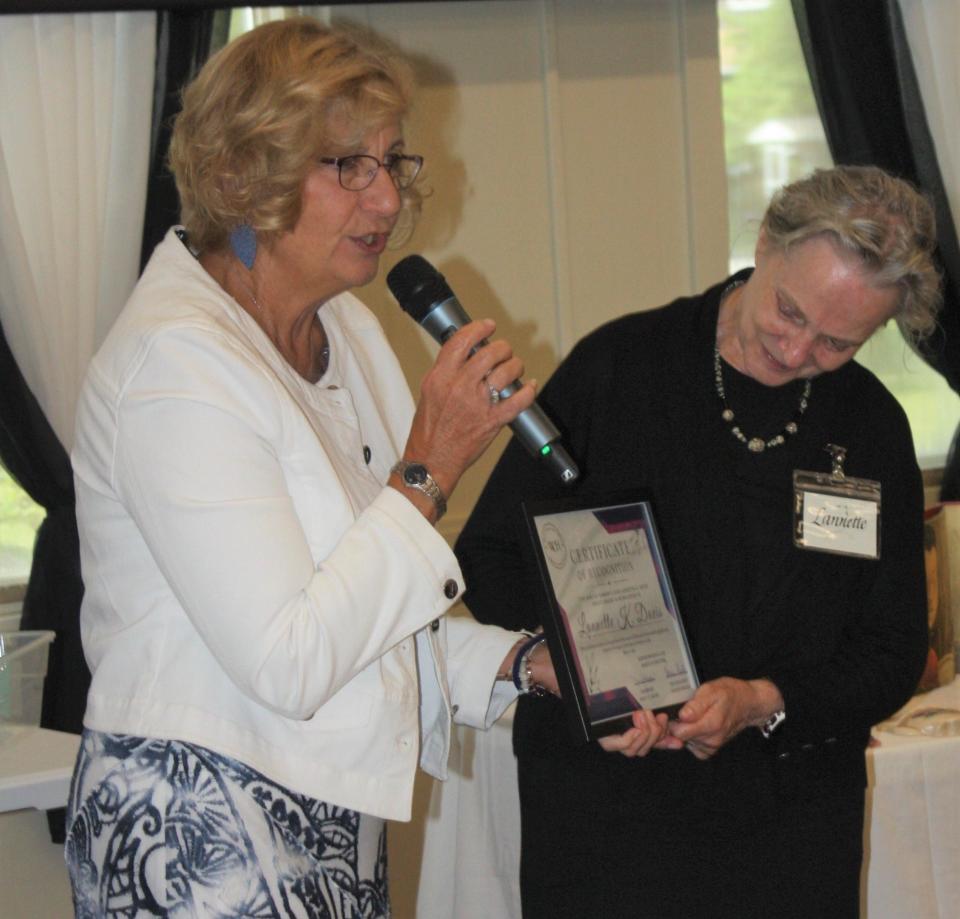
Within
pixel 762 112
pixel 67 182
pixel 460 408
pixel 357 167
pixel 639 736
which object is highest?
pixel 762 112

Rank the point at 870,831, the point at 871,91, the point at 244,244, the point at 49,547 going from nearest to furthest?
the point at 244,244
the point at 870,831
the point at 49,547
the point at 871,91

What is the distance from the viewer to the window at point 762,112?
12.9 ft

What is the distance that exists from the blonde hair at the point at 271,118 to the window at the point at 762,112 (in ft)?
8.92

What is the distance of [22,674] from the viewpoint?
255 centimetres

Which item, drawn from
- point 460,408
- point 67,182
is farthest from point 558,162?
point 460,408

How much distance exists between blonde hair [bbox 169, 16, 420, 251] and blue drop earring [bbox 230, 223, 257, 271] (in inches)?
0.5

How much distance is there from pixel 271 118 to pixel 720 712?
0.91m

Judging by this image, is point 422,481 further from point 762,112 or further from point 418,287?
point 762,112

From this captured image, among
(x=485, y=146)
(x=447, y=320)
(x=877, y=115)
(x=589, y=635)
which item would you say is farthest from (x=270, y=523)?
(x=877, y=115)

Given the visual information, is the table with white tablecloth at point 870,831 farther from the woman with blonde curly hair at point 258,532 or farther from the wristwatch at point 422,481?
the wristwatch at point 422,481

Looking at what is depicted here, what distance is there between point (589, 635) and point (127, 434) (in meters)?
0.68

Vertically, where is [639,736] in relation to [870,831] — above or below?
above

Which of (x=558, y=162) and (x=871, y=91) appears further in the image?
(x=871, y=91)

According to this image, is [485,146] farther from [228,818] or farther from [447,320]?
[228,818]
